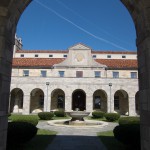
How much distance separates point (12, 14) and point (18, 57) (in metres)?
42.0

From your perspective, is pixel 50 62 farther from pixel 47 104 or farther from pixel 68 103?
pixel 68 103

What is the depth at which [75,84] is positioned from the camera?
116ft

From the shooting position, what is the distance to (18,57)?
4616 cm

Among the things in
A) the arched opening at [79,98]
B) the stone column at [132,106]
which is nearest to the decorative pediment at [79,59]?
the arched opening at [79,98]

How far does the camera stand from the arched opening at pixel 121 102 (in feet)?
122

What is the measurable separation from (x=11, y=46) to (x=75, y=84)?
29.5 m

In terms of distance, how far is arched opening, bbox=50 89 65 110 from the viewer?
1475 inches

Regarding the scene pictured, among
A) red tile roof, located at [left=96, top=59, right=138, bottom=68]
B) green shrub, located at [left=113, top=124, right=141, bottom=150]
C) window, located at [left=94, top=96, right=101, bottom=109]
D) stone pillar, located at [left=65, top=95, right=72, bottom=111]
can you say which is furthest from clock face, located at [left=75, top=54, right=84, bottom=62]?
green shrub, located at [left=113, top=124, right=141, bottom=150]

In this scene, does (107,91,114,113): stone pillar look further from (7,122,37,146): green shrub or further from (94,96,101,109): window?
(7,122,37,146): green shrub

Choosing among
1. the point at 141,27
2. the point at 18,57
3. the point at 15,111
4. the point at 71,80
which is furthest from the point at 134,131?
the point at 18,57

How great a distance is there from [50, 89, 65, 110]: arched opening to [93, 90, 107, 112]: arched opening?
594 centimetres

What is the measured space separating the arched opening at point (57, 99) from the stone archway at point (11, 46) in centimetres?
3201

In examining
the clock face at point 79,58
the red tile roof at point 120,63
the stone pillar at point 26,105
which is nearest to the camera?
the stone pillar at point 26,105

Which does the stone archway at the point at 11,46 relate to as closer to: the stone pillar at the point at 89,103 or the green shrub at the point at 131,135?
the green shrub at the point at 131,135
